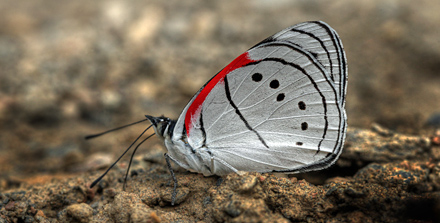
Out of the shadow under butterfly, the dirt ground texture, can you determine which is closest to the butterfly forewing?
the shadow under butterfly

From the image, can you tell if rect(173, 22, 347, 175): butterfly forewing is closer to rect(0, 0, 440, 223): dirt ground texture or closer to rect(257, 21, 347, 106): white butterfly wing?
rect(257, 21, 347, 106): white butterfly wing

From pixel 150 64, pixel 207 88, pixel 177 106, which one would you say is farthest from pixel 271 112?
pixel 150 64

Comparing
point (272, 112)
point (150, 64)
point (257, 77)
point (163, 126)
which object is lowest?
point (272, 112)

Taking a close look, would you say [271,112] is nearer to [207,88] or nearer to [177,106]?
[207,88]

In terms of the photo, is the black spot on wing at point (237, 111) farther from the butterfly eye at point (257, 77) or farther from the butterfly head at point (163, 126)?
the butterfly head at point (163, 126)

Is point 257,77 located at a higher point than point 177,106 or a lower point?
lower

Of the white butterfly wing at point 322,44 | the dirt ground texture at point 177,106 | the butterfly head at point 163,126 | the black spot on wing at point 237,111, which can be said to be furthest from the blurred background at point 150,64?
the white butterfly wing at point 322,44
